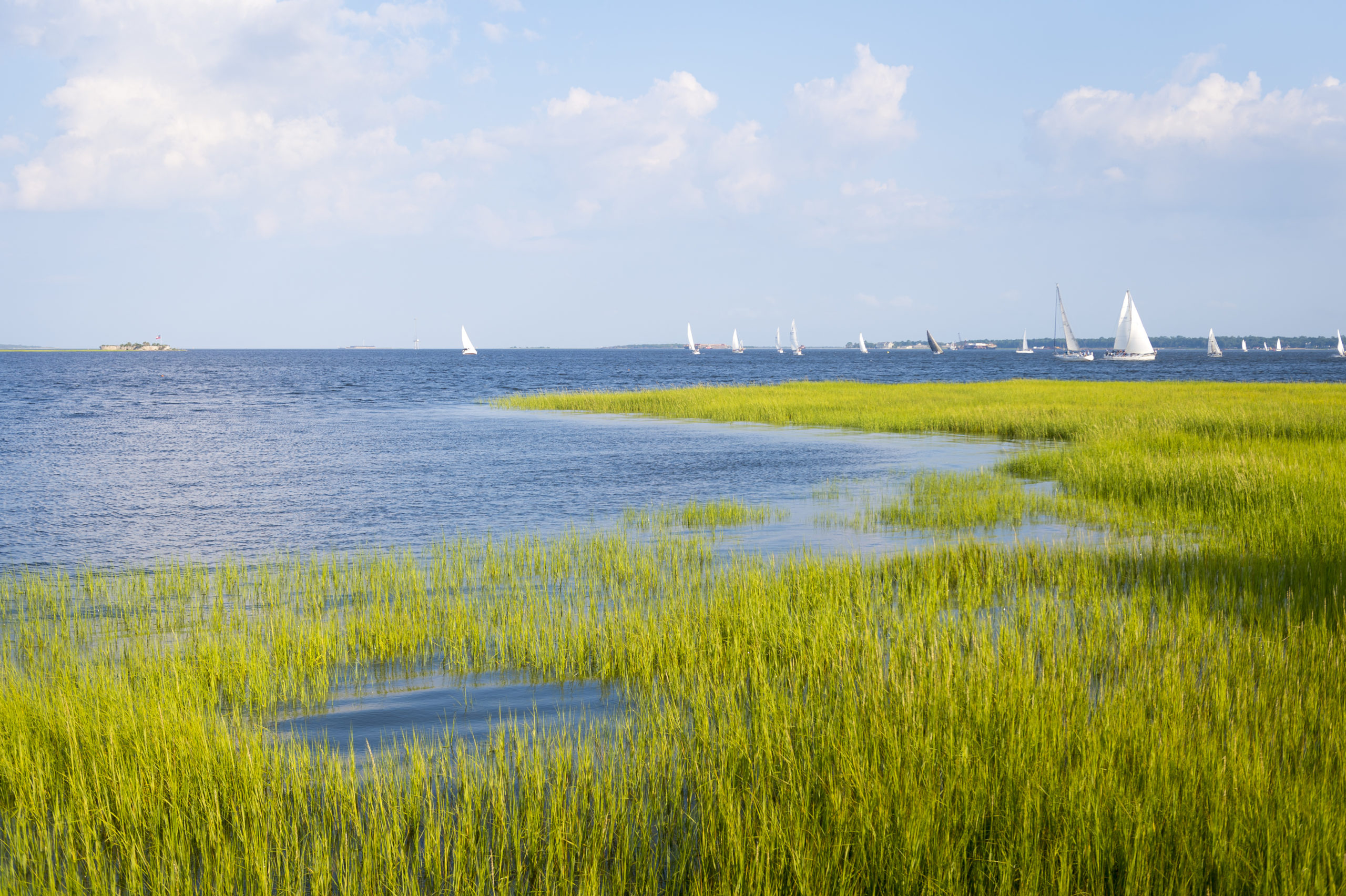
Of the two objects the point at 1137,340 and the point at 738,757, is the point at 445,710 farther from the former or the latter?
the point at 1137,340

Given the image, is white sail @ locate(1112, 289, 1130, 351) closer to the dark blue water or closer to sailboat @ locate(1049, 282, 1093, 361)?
sailboat @ locate(1049, 282, 1093, 361)

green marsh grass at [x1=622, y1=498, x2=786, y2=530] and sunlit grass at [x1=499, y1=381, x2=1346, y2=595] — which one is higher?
sunlit grass at [x1=499, y1=381, x2=1346, y2=595]

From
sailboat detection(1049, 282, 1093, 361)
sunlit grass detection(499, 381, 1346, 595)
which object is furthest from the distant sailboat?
sunlit grass detection(499, 381, 1346, 595)

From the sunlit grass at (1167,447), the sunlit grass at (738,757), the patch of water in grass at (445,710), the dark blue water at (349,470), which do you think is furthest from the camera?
the dark blue water at (349,470)

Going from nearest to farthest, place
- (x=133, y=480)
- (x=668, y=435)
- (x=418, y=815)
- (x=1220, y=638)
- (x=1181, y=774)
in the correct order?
1. (x=1181, y=774)
2. (x=418, y=815)
3. (x=1220, y=638)
4. (x=133, y=480)
5. (x=668, y=435)

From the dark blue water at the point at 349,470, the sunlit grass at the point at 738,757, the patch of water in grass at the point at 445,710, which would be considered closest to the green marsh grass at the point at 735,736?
the sunlit grass at the point at 738,757

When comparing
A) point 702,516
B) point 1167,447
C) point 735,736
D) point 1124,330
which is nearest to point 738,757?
point 735,736

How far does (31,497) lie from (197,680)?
60.4ft

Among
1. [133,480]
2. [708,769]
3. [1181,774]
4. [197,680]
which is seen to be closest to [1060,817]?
[1181,774]

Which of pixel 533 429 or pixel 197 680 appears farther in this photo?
pixel 533 429

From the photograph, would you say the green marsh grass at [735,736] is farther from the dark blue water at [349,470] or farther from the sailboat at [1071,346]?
the sailboat at [1071,346]

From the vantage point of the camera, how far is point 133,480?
2598 cm

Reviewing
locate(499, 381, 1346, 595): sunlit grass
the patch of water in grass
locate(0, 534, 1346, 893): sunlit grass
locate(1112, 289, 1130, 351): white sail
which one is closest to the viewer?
locate(0, 534, 1346, 893): sunlit grass

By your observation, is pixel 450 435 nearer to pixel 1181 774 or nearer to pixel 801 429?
pixel 801 429
